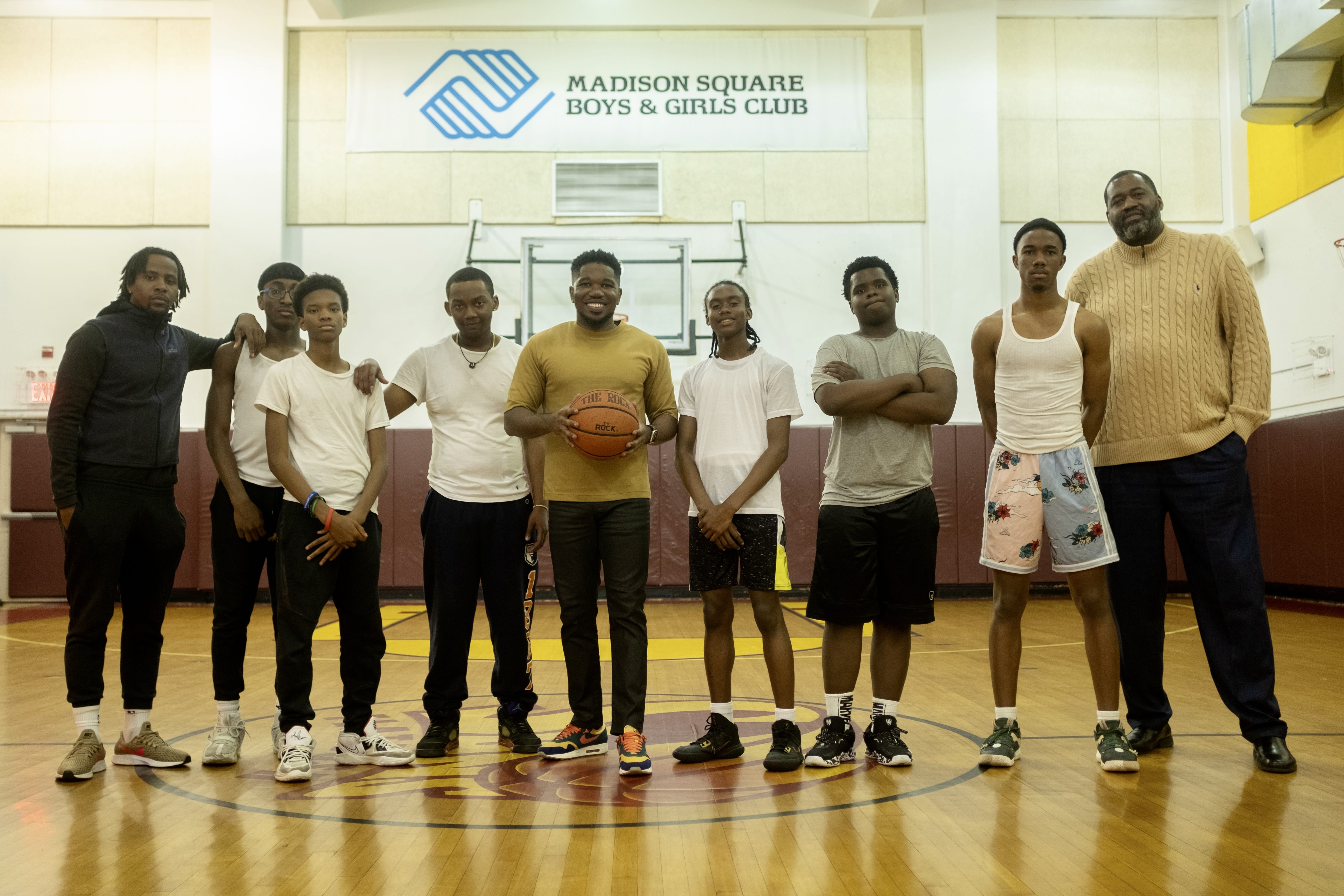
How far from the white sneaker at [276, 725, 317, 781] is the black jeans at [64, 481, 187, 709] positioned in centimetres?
57

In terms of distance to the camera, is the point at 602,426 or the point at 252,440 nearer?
the point at 602,426

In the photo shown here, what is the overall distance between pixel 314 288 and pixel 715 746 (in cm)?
192

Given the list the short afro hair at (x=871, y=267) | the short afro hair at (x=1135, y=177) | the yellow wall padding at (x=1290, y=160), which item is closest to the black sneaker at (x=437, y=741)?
the short afro hair at (x=871, y=267)

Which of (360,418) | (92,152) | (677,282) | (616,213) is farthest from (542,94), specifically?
(360,418)

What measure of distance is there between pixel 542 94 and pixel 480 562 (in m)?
7.19

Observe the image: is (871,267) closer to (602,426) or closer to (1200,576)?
(602,426)

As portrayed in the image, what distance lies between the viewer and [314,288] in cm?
335

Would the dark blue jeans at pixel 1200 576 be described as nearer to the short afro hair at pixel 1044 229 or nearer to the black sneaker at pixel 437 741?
the short afro hair at pixel 1044 229

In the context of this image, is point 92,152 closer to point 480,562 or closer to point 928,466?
point 480,562

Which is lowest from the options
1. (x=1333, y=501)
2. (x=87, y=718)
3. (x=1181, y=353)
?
(x=87, y=718)

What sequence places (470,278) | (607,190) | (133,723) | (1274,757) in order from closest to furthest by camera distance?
(1274,757)
(133,723)
(470,278)
(607,190)

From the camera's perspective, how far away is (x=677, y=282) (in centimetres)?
933

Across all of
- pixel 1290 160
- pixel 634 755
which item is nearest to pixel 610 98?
pixel 1290 160

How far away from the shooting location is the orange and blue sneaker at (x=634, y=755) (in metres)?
3.02
